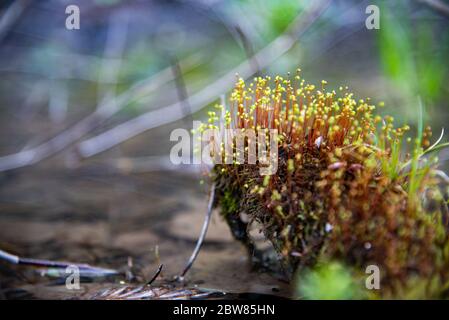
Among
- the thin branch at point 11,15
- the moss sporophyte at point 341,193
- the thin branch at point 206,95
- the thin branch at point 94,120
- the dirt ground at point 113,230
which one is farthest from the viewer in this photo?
the thin branch at point 94,120

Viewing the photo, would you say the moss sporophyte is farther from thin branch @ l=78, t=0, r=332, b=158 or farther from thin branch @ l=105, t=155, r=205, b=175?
thin branch @ l=105, t=155, r=205, b=175

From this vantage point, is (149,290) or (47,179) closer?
(149,290)

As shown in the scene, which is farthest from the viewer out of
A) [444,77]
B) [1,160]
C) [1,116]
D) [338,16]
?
[1,116]

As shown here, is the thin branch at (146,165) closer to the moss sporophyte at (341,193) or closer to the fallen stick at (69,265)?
the fallen stick at (69,265)

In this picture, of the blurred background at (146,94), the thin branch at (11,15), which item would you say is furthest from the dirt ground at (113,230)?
the thin branch at (11,15)

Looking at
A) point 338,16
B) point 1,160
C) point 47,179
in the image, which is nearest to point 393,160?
point 338,16
